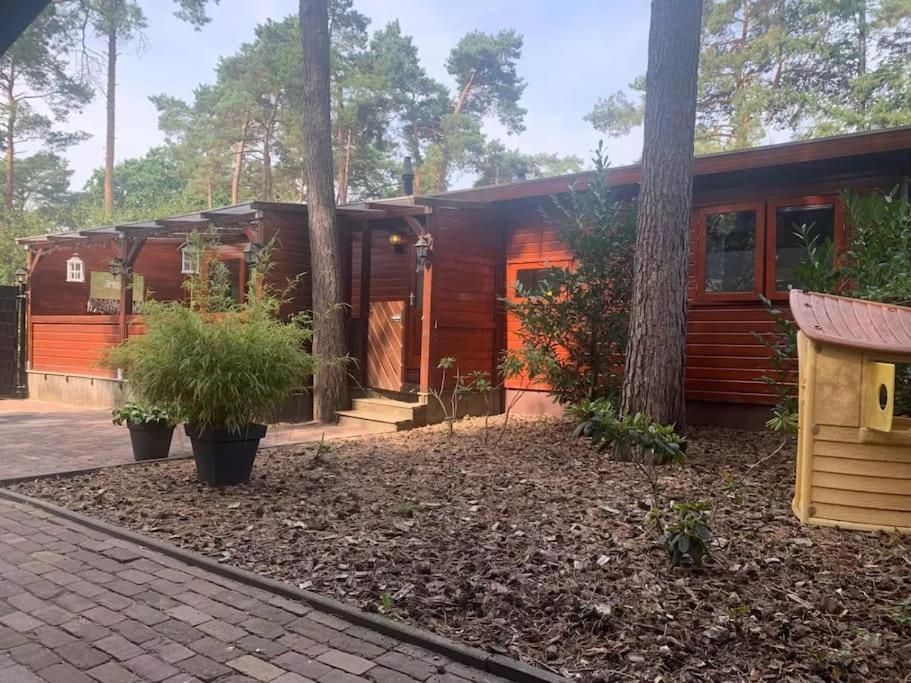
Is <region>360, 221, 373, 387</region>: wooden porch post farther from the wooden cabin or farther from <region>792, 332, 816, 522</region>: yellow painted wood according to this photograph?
<region>792, 332, 816, 522</region>: yellow painted wood

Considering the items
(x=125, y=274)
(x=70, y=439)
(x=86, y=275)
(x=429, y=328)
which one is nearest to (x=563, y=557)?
(x=429, y=328)

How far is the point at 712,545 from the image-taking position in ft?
10.6

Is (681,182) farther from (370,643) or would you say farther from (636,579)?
(370,643)

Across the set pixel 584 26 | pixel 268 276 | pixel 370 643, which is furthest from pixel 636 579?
pixel 584 26

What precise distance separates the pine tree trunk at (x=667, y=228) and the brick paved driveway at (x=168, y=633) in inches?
138

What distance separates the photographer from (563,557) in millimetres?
3186

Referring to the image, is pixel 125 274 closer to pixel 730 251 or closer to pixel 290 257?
pixel 290 257

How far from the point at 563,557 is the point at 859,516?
1708 mm

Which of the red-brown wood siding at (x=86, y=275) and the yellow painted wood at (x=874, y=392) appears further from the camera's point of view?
the red-brown wood siding at (x=86, y=275)

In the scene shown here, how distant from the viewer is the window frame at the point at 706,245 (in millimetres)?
6844

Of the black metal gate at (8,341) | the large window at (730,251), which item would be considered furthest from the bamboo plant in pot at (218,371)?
the black metal gate at (8,341)

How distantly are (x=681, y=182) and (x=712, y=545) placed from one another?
3.30 metres

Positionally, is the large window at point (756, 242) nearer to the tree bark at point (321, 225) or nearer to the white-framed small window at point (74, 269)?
the tree bark at point (321, 225)

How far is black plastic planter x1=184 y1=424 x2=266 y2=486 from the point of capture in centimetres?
467
